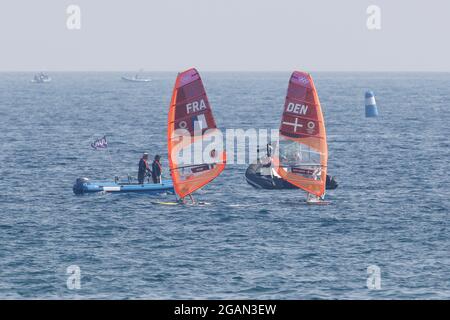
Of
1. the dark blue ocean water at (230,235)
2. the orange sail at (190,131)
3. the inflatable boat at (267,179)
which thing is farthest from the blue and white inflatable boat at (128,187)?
the inflatable boat at (267,179)

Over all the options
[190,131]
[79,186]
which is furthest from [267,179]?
[79,186]

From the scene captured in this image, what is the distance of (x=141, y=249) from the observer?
122ft

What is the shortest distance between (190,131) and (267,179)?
10657 mm

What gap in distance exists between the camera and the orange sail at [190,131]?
45031 millimetres

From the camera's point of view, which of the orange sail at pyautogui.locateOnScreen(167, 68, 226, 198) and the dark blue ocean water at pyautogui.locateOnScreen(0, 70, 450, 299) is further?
the orange sail at pyautogui.locateOnScreen(167, 68, 226, 198)

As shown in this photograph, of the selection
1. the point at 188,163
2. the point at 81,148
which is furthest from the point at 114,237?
the point at 81,148

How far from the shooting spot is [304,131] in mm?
45500

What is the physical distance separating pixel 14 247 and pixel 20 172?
2771 centimetres

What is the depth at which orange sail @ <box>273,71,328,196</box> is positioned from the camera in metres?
45.2

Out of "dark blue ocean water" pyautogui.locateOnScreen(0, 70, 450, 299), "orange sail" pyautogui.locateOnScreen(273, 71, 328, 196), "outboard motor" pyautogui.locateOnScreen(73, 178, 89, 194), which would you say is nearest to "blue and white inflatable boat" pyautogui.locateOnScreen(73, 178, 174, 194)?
"outboard motor" pyautogui.locateOnScreen(73, 178, 89, 194)

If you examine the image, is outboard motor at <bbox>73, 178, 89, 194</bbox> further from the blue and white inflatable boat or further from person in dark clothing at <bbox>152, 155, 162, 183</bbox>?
person in dark clothing at <bbox>152, 155, 162, 183</bbox>

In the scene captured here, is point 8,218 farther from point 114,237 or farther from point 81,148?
point 81,148

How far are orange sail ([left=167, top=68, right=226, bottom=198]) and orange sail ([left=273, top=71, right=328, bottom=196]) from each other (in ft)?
13.2

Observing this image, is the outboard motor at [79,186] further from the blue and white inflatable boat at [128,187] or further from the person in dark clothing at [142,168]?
the person in dark clothing at [142,168]
